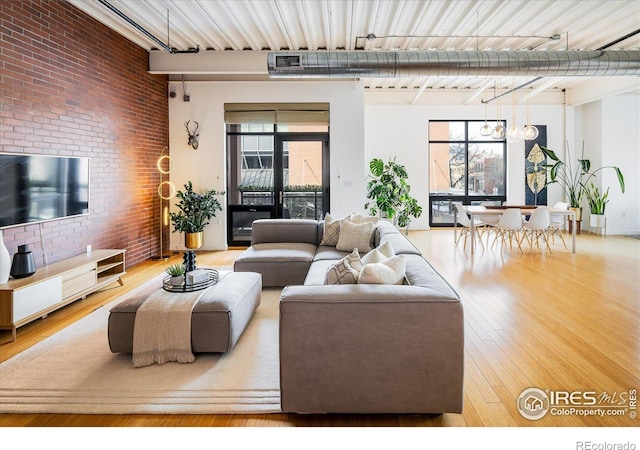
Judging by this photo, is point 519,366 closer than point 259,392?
No

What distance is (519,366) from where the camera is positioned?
2.92 meters

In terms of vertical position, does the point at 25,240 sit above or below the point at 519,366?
above

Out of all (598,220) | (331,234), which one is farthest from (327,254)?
(598,220)

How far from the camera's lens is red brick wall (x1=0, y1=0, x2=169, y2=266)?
4.09m

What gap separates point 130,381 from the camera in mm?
2707

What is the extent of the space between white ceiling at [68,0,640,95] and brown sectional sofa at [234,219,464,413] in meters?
4.06

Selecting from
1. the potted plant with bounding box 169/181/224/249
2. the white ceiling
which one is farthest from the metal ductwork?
the potted plant with bounding box 169/181/224/249

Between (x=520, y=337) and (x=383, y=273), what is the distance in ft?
5.35

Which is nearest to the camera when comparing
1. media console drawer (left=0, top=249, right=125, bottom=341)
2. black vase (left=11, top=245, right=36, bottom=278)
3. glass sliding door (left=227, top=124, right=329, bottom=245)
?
media console drawer (left=0, top=249, right=125, bottom=341)

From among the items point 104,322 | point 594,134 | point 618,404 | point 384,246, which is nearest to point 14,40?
point 104,322

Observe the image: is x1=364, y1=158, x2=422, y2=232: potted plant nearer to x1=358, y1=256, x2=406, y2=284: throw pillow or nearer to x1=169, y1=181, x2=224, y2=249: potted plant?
x1=169, y1=181, x2=224, y2=249: potted plant
